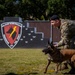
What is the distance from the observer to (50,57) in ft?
25.6

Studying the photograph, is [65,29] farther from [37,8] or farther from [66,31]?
[37,8]

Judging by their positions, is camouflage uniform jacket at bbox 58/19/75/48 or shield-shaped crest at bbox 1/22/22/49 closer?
camouflage uniform jacket at bbox 58/19/75/48

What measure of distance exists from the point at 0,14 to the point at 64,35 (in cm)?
→ 3489

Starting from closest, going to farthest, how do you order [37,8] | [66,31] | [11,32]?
1. [66,31]
2. [11,32]
3. [37,8]

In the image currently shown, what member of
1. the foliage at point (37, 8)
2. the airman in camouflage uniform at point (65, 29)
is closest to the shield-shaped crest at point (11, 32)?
the airman in camouflage uniform at point (65, 29)

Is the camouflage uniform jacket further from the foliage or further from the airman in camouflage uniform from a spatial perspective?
the foliage

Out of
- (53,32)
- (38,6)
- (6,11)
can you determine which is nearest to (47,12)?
(38,6)

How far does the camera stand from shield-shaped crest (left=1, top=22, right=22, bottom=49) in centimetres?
2198

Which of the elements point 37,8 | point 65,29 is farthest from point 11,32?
point 37,8

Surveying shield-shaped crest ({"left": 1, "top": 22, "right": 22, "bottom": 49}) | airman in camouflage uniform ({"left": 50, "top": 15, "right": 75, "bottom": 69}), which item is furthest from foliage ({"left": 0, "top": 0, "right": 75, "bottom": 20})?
airman in camouflage uniform ({"left": 50, "top": 15, "right": 75, "bottom": 69})

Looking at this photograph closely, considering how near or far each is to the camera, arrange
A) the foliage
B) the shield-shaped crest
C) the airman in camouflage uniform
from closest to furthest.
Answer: the airman in camouflage uniform, the shield-shaped crest, the foliage

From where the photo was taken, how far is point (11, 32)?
2211cm

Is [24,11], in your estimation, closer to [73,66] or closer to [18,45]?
[18,45]

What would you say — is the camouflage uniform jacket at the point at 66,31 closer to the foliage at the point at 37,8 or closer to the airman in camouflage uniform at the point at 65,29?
the airman in camouflage uniform at the point at 65,29
